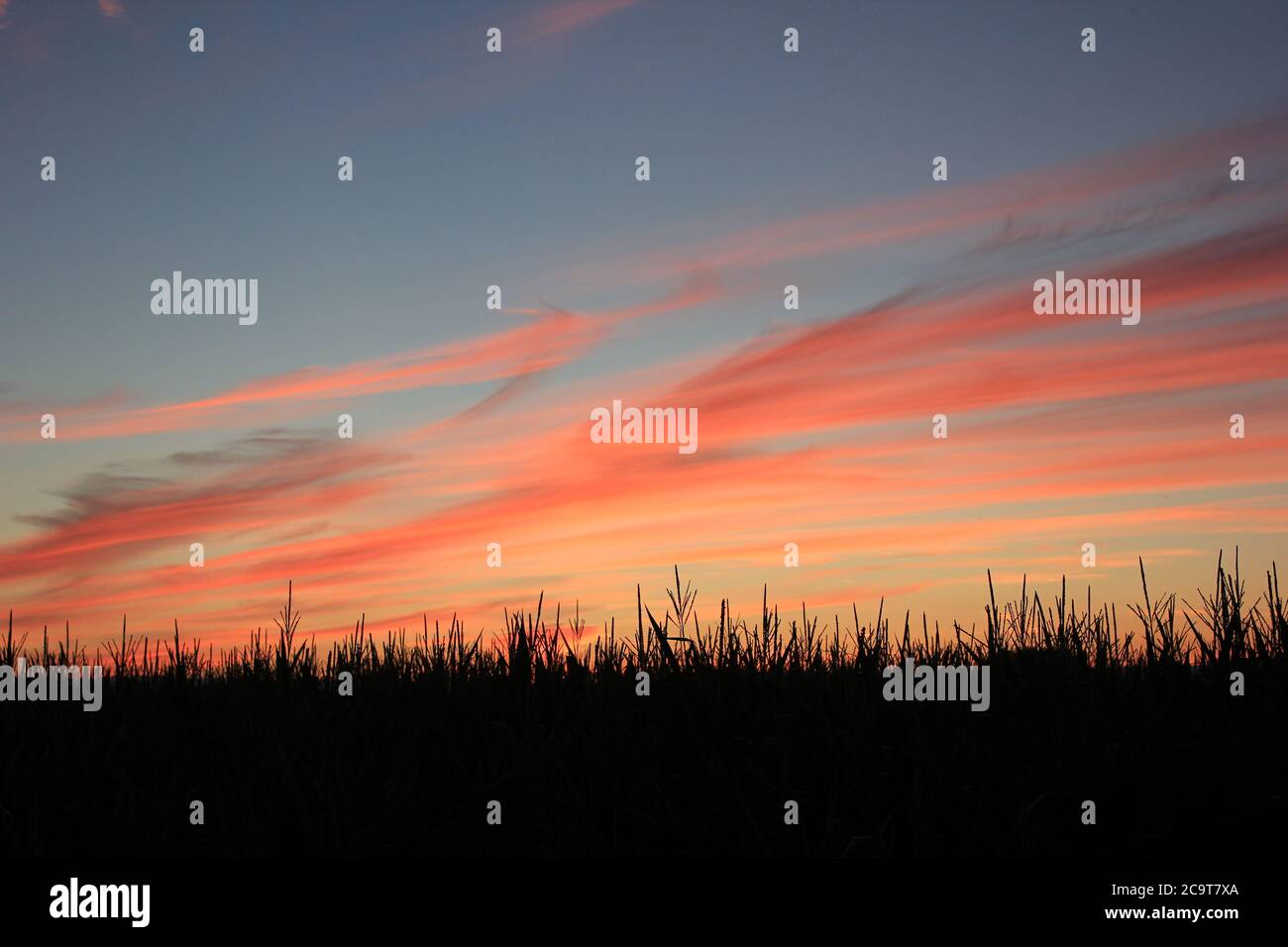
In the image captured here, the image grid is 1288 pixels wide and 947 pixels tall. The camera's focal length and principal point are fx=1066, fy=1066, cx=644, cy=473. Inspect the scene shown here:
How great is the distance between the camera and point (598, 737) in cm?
602

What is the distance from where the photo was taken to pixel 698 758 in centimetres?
572

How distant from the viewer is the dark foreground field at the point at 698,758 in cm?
523

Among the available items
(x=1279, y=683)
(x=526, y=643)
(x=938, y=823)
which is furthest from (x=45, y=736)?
(x=1279, y=683)

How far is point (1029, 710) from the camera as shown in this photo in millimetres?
6324

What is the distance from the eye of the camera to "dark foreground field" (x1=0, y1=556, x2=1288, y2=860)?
523 cm

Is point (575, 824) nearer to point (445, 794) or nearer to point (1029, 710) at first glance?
point (445, 794)

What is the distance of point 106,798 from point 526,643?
2648 millimetres
